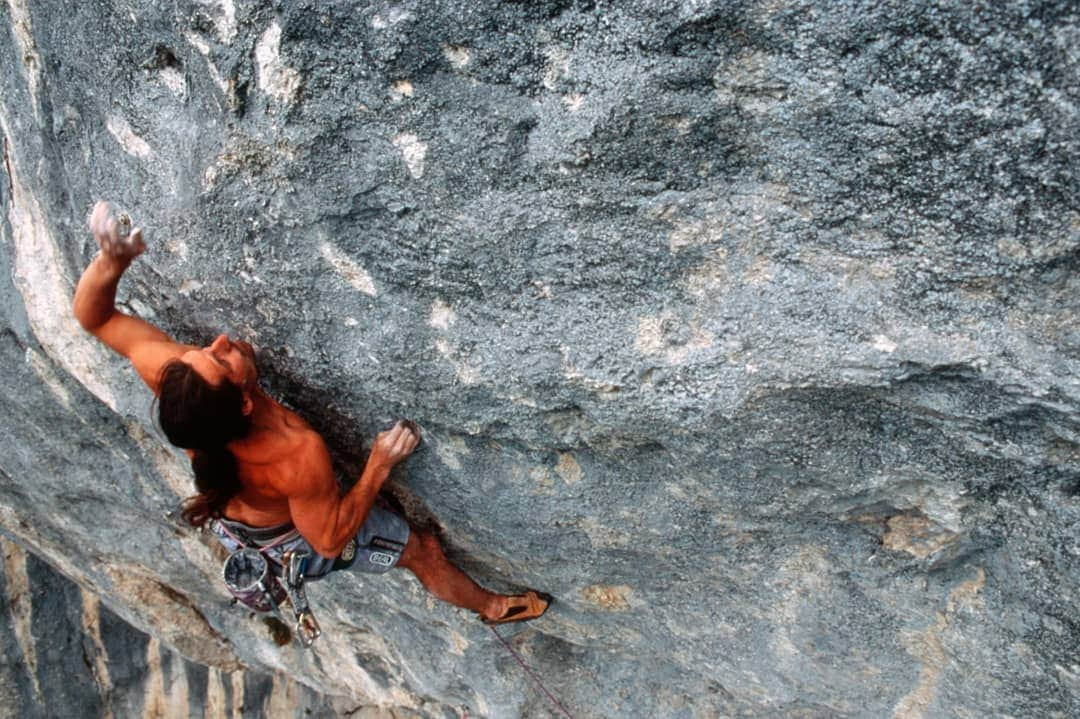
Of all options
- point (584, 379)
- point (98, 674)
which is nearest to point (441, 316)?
point (584, 379)

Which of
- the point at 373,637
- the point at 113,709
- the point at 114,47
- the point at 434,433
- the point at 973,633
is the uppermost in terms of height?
the point at 114,47

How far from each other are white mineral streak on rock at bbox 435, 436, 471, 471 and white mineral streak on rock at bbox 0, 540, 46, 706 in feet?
11.5

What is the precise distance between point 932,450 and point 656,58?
3.15ft

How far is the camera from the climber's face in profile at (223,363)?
78.7 inches

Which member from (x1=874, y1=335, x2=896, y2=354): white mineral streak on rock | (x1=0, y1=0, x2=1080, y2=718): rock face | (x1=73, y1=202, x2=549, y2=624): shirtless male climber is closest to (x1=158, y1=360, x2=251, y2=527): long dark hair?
(x1=73, y1=202, x2=549, y2=624): shirtless male climber

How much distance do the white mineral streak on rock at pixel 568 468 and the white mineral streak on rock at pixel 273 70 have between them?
1052 millimetres

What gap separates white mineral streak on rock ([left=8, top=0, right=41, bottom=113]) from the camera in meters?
2.12

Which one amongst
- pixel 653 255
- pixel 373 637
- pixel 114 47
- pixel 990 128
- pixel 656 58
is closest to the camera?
pixel 990 128

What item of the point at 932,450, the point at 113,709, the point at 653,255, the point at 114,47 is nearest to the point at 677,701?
the point at 932,450

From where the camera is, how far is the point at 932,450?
71.0 inches

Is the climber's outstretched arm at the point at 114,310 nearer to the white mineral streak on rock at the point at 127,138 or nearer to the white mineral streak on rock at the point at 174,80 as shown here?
the white mineral streak on rock at the point at 127,138

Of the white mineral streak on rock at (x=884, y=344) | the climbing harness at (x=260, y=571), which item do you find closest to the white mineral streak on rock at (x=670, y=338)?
the white mineral streak on rock at (x=884, y=344)

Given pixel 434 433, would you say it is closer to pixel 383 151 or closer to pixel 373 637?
pixel 383 151

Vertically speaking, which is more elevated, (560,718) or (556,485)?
(556,485)
